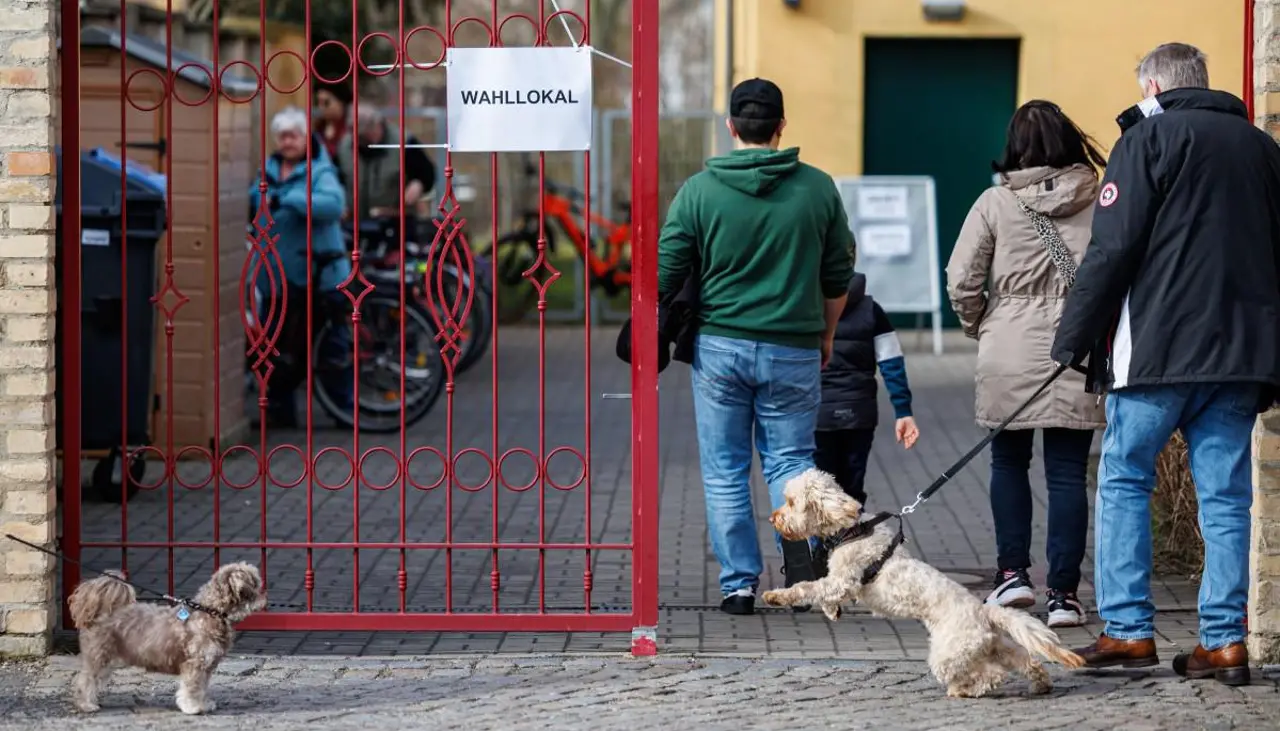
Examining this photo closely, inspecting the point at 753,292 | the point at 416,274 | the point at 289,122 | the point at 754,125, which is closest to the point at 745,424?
the point at 753,292

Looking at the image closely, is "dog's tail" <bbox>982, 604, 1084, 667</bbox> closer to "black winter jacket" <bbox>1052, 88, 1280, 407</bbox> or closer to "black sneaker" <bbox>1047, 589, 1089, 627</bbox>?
"black winter jacket" <bbox>1052, 88, 1280, 407</bbox>

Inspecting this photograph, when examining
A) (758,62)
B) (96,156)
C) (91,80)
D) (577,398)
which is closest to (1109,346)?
(96,156)

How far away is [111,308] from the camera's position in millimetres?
9109

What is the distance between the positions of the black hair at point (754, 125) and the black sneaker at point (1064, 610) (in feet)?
5.92

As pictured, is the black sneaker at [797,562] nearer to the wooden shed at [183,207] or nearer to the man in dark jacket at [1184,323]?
the man in dark jacket at [1184,323]

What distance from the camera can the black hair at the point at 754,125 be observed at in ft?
21.7

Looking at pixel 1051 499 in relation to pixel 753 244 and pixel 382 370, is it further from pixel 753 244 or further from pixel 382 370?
pixel 382 370

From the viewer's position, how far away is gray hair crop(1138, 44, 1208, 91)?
5.75 meters

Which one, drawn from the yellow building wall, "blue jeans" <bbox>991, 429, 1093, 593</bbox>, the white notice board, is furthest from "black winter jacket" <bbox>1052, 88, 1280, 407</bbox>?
the yellow building wall

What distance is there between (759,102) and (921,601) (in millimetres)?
1873

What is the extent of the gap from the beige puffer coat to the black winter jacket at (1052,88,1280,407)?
0.91 m

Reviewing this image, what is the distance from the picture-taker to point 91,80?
10.3 m

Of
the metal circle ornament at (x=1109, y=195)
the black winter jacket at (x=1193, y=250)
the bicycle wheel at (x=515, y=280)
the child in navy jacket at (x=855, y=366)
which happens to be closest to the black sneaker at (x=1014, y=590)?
the child in navy jacket at (x=855, y=366)

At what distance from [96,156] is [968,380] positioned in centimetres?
701
